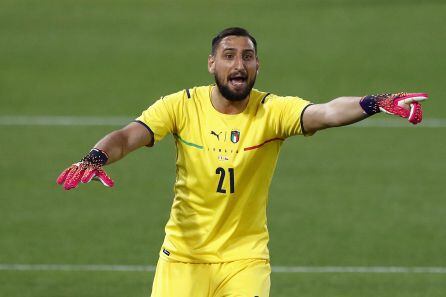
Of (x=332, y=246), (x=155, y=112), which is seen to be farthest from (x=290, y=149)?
(x=155, y=112)

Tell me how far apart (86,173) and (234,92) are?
1315 mm

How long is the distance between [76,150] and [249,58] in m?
10.5

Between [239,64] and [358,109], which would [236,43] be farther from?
[358,109]

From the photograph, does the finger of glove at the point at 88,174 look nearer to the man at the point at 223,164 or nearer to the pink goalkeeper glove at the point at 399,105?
the man at the point at 223,164

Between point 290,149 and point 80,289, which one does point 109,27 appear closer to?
point 290,149

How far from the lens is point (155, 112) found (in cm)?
927

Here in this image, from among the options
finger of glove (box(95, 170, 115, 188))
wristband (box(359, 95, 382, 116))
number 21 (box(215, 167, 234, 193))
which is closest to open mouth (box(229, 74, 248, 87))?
number 21 (box(215, 167, 234, 193))

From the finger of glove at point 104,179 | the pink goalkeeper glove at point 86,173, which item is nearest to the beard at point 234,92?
the pink goalkeeper glove at point 86,173

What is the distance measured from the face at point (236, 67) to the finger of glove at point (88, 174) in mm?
1232

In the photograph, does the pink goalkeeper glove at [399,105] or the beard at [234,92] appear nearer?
the pink goalkeeper glove at [399,105]

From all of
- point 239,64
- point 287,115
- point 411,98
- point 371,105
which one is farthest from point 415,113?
point 239,64

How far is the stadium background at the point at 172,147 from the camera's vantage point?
14.1m

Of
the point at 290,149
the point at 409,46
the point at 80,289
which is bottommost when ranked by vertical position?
the point at 80,289

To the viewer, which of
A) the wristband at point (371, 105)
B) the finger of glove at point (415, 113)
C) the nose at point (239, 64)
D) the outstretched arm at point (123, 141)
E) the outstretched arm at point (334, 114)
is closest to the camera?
the finger of glove at point (415, 113)
